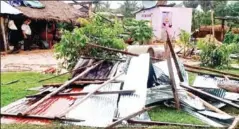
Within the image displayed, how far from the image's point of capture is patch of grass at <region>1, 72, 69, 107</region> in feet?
25.7

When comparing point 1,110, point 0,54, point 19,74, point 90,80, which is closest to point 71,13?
point 0,54

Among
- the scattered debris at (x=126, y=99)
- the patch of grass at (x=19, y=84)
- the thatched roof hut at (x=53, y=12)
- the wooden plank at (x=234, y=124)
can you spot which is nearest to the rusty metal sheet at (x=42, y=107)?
the scattered debris at (x=126, y=99)

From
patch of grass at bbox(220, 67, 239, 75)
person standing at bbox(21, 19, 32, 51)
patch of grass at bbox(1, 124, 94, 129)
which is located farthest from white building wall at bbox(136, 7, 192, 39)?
patch of grass at bbox(1, 124, 94, 129)

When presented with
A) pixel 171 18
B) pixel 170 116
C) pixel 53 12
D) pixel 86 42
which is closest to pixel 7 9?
pixel 53 12

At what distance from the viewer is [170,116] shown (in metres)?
6.43

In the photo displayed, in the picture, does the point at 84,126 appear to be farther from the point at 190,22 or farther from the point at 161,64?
the point at 190,22

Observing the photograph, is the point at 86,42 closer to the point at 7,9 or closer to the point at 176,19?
the point at 7,9

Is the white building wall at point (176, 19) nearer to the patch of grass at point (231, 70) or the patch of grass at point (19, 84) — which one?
the patch of grass at point (231, 70)

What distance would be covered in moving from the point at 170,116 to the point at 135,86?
1.02 meters

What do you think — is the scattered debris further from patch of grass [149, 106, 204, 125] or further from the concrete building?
the concrete building

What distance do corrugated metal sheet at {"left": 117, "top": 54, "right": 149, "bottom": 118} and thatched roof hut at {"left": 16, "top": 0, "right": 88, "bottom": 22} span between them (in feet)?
40.9

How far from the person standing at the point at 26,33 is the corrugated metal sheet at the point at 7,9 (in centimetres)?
87

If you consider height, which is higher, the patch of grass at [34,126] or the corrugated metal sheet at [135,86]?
the corrugated metal sheet at [135,86]

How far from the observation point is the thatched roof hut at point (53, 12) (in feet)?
66.7
